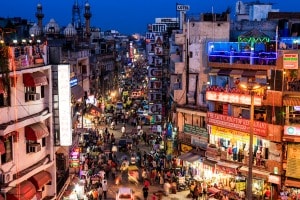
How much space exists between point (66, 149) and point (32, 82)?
10.5 metres

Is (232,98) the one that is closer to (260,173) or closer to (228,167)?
(228,167)

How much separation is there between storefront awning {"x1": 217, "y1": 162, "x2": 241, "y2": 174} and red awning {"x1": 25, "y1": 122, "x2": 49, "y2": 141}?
13.4m

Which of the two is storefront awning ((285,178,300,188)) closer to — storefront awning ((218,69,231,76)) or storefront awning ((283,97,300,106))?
storefront awning ((283,97,300,106))

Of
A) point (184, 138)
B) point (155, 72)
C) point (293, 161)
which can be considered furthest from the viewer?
point (155, 72)

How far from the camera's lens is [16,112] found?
22594 mm

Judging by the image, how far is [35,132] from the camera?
75.9 ft

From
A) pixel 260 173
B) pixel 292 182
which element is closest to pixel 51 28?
pixel 260 173

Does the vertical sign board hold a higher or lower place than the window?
higher

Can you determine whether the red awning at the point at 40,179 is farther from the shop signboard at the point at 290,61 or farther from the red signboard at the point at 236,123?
the shop signboard at the point at 290,61

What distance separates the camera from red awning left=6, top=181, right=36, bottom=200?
839 inches

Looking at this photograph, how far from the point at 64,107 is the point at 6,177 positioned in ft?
18.0

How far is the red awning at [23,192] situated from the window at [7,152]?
1248 millimetres

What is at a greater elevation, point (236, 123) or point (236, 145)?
point (236, 123)

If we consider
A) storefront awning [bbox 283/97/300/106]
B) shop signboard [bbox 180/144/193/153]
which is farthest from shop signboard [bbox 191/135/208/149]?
storefront awning [bbox 283/97/300/106]
